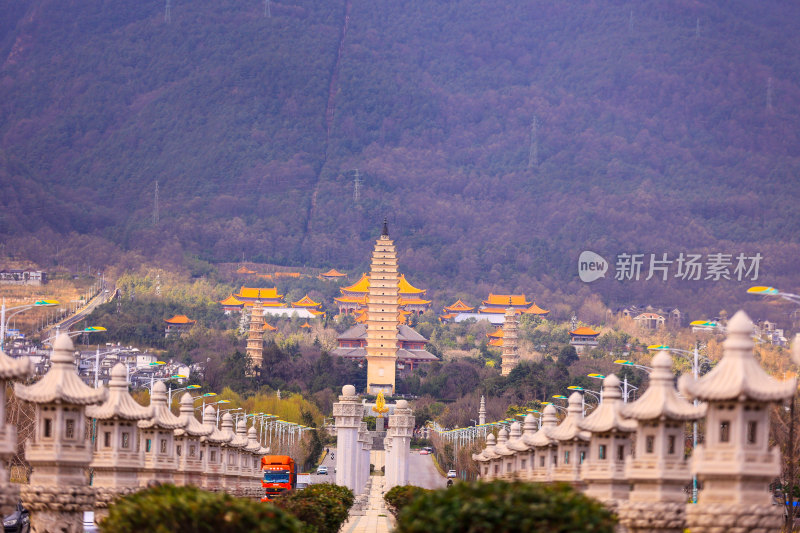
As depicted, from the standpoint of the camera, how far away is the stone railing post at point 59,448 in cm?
3306

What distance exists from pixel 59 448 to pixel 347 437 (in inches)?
2002

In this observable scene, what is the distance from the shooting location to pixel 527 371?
14900 centimetres

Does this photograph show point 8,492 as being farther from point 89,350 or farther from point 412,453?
point 89,350

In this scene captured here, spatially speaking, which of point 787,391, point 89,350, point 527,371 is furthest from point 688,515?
point 89,350

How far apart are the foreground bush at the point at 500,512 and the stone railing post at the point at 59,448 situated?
1289cm

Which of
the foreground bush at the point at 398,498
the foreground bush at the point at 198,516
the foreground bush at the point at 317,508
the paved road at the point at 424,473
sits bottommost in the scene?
the foreground bush at the point at 198,516

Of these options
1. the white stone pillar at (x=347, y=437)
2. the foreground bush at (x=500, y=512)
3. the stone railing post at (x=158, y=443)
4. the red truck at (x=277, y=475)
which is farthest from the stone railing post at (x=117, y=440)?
the white stone pillar at (x=347, y=437)

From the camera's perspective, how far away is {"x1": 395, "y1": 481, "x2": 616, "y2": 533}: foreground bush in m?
21.8

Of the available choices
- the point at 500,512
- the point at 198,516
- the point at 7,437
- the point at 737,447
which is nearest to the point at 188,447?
the point at 7,437

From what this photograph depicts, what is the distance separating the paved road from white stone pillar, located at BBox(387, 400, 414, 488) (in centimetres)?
704

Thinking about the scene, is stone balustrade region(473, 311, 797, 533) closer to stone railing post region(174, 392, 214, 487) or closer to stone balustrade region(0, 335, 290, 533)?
stone balustrade region(0, 335, 290, 533)

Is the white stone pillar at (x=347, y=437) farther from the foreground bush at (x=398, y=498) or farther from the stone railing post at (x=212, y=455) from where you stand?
the stone railing post at (x=212, y=455)

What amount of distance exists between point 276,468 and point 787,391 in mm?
47484

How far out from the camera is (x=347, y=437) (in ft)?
274
